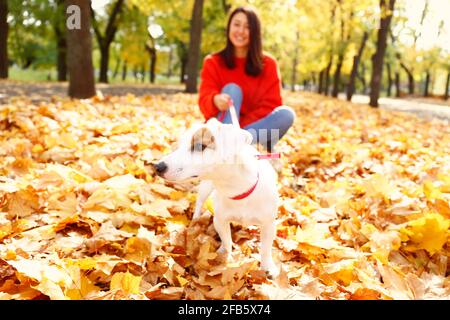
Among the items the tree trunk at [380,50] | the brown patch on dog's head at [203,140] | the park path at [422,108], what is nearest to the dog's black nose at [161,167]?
the brown patch on dog's head at [203,140]

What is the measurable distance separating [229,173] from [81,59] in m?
6.12

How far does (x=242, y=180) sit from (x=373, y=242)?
983 mm

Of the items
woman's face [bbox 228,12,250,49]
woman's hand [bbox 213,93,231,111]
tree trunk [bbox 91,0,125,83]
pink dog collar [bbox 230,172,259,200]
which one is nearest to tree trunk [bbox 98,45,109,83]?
tree trunk [bbox 91,0,125,83]

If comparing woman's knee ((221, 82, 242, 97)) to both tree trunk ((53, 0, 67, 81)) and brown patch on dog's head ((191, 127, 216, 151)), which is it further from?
tree trunk ((53, 0, 67, 81))

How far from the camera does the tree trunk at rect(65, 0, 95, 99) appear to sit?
6.84m

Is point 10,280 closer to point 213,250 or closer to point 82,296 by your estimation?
point 82,296

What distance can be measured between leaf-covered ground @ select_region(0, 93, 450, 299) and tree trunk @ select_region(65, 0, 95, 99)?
3254 millimetres

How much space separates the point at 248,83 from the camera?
4.07 meters

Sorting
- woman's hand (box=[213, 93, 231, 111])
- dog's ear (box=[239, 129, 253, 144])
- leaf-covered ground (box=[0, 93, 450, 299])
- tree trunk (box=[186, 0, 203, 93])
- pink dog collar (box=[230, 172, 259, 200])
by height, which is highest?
tree trunk (box=[186, 0, 203, 93])

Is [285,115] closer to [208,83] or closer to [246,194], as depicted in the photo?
[208,83]

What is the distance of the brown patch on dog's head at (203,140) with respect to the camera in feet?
5.50

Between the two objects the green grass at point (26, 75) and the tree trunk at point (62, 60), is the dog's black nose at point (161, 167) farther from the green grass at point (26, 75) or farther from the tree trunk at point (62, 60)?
the green grass at point (26, 75)

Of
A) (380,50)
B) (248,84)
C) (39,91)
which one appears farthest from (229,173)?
(380,50)

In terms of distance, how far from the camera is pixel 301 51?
130ft
